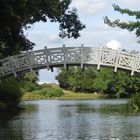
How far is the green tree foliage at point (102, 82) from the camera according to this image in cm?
12544

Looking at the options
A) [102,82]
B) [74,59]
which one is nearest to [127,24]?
[74,59]

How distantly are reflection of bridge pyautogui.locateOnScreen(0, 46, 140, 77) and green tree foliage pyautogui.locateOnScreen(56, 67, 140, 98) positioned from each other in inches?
2581

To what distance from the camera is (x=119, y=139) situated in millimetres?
27547

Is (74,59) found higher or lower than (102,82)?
lower

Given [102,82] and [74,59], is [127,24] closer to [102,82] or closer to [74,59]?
[74,59]

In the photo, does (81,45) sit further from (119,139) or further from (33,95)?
(33,95)

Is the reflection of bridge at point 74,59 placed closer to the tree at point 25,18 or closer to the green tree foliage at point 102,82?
the tree at point 25,18

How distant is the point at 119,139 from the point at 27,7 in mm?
10175

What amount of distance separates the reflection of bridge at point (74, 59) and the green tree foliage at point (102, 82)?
2581 inches

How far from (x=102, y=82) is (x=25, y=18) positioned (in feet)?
334

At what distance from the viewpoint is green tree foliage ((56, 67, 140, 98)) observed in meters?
125

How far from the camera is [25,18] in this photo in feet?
109

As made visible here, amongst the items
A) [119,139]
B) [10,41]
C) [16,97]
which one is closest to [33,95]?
[16,97]

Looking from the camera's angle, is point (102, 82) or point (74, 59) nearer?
point (74, 59)
